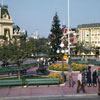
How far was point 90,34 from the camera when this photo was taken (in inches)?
3450

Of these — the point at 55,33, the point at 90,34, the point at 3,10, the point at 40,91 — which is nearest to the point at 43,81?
the point at 40,91

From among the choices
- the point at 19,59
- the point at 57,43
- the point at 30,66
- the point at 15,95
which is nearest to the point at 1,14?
the point at 57,43

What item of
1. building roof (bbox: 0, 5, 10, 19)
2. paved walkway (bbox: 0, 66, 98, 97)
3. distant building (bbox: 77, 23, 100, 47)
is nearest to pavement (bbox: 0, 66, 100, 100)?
paved walkway (bbox: 0, 66, 98, 97)

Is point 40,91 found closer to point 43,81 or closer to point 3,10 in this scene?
point 43,81

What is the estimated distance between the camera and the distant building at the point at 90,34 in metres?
86.2

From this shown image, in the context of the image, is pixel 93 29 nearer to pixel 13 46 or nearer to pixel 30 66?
pixel 30 66

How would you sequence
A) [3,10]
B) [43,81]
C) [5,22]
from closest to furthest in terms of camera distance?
[43,81]
[5,22]
[3,10]

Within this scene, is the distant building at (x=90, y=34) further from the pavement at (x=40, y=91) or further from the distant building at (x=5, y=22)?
the pavement at (x=40, y=91)

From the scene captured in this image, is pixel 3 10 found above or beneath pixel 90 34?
above

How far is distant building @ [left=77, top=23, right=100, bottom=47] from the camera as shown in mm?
86188

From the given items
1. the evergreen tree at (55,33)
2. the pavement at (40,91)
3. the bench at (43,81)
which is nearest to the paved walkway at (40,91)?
the pavement at (40,91)

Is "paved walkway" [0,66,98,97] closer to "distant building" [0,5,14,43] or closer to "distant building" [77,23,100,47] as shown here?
"distant building" [0,5,14,43]

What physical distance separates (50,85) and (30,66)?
17062mm

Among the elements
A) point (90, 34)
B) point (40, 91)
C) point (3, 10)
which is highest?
point (3, 10)
